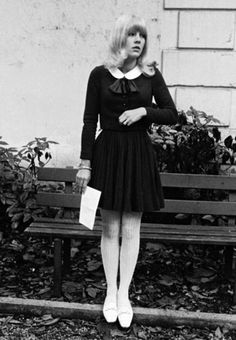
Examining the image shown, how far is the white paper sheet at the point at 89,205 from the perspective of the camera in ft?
8.95

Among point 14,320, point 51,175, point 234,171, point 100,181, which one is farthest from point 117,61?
point 234,171

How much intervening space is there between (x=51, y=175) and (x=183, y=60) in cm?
168

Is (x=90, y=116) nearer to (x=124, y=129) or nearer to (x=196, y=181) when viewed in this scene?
(x=124, y=129)

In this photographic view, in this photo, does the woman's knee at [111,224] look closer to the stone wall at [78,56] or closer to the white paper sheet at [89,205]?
the white paper sheet at [89,205]

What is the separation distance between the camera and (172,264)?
12.7 ft

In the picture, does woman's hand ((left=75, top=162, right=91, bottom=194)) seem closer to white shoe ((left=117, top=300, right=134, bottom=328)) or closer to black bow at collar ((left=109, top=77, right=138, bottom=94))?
black bow at collar ((left=109, top=77, right=138, bottom=94))

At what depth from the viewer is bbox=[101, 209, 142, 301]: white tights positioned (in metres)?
2.83

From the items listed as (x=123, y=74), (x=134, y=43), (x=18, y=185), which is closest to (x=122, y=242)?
(x=123, y=74)

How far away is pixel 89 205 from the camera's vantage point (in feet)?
9.07

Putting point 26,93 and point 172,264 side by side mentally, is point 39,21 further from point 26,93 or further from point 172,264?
point 172,264

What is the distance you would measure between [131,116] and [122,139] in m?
0.16

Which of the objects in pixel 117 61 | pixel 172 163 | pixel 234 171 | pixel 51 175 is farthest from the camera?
pixel 234 171

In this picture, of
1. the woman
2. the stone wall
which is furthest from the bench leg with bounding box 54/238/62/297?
the stone wall

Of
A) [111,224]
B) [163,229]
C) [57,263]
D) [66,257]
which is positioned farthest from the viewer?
[66,257]
